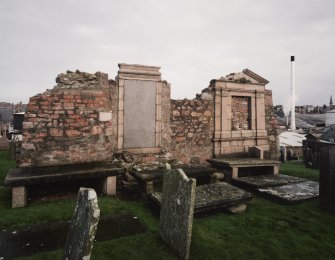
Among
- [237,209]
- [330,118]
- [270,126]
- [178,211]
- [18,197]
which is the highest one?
[330,118]

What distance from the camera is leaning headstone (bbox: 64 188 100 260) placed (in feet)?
6.77

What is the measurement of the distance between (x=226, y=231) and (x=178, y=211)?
1235 millimetres

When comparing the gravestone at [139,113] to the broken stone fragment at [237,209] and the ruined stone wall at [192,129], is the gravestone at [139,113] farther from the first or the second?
the broken stone fragment at [237,209]

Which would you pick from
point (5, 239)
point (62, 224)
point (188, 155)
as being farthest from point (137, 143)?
point (5, 239)

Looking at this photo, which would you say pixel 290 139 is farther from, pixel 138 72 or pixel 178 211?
pixel 178 211

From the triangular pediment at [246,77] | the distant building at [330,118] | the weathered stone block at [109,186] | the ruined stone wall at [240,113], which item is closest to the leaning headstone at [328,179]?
the ruined stone wall at [240,113]

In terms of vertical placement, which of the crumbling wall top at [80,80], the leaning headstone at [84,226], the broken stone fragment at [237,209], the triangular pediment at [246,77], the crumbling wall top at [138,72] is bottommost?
the broken stone fragment at [237,209]

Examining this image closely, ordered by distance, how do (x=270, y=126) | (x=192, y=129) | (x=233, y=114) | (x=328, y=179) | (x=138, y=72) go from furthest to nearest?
(x=270, y=126)
(x=233, y=114)
(x=192, y=129)
(x=138, y=72)
(x=328, y=179)

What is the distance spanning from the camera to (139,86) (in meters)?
7.37

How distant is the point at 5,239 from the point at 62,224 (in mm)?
827

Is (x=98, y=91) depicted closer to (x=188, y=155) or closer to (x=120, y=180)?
(x=120, y=180)

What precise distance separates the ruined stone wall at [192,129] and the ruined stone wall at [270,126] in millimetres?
2706

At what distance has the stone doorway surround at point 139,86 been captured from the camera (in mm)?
7125

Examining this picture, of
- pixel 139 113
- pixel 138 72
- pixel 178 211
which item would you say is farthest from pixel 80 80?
pixel 178 211
